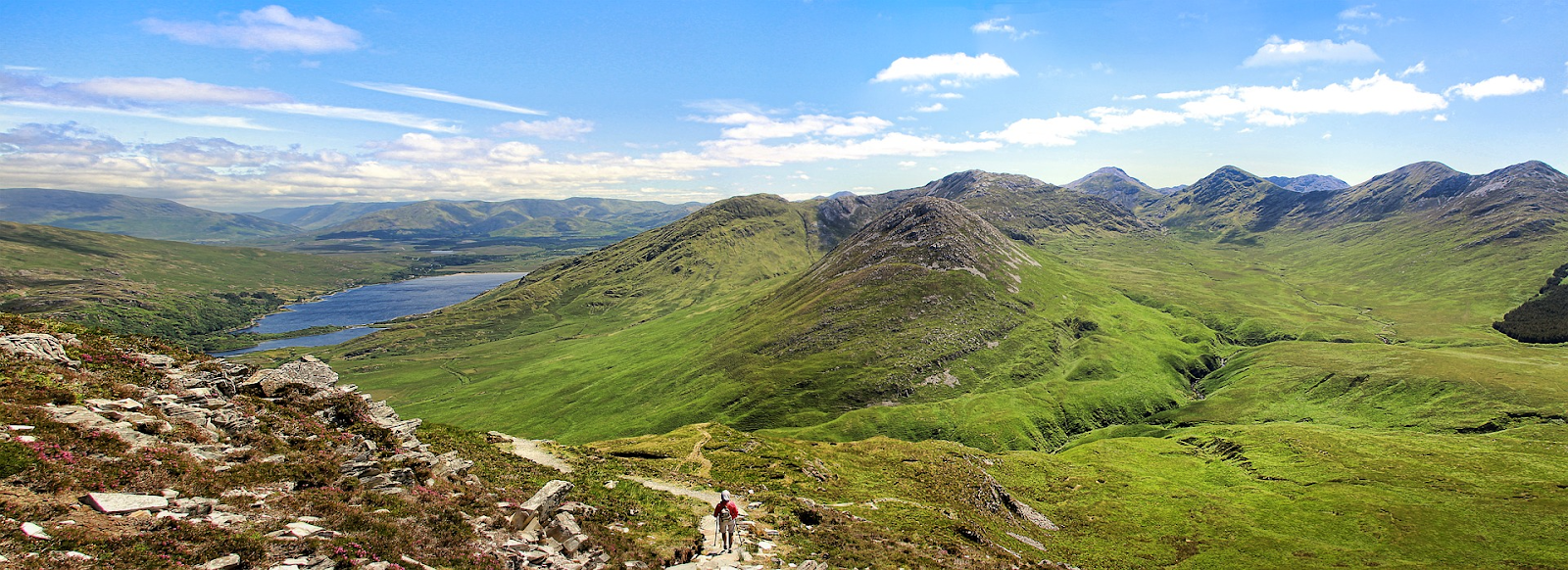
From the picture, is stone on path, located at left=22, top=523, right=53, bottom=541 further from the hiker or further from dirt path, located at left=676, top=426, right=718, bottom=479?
dirt path, located at left=676, top=426, right=718, bottom=479

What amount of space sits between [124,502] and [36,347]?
18.2 meters

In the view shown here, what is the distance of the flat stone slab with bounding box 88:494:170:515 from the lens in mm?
18703

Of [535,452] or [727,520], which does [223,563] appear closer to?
[727,520]

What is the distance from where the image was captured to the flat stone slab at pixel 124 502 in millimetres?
18703

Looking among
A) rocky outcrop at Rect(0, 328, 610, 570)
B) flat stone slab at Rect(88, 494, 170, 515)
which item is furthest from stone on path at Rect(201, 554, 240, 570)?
flat stone slab at Rect(88, 494, 170, 515)

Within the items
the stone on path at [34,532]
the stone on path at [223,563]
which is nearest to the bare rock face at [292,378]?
the stone on path at [34,532]

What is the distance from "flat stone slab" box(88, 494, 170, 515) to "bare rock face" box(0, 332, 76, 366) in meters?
15.9

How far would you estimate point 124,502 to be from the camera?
19.4 meters

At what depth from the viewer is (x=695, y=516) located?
40156mm

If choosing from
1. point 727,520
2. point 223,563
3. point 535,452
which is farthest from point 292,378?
point 727,520

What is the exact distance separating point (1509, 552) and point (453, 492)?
123 m

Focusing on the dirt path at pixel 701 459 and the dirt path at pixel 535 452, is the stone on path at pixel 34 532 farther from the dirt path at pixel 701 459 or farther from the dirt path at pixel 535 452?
the dirt path at pixel 701 459

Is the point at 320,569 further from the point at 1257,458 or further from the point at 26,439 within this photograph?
the point at 1257,458

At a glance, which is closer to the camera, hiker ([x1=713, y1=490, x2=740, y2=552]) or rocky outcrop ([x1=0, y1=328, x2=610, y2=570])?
rocky outcrop ([x1=0, y1=328, x2=610, y2=570])
